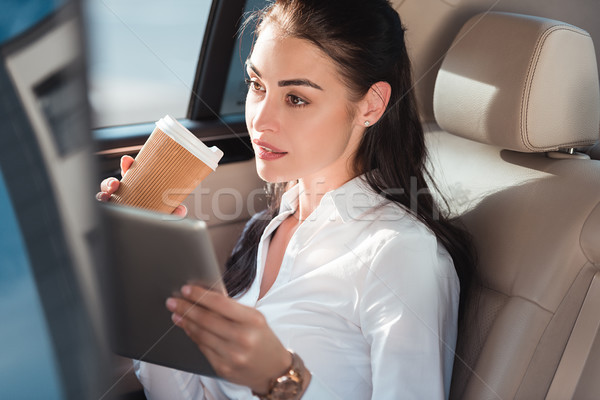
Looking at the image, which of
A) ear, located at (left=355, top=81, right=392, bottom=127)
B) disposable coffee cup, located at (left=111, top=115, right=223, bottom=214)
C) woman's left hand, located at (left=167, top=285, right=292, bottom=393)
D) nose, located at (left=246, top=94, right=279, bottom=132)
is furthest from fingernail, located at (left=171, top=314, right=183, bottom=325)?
ear, located at (left=355, top=81, right=392, bottom=127)

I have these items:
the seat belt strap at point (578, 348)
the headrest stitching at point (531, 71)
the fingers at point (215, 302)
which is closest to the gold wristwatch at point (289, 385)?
the fingers at point (215, 302)

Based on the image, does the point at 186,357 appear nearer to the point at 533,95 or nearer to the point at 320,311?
the point at 320,311

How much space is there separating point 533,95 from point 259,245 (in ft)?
2.26

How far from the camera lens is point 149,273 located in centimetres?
48

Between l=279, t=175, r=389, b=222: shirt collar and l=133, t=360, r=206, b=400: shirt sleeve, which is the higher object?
l=279, t=175, r=389, b=222: shirt collar

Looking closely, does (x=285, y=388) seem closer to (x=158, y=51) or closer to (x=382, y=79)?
(x=382, y=79)

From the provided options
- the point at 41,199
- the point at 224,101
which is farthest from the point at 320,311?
the point at 224,101

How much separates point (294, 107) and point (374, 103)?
0.67 feet

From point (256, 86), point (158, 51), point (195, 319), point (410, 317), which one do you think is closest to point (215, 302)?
point (195, 319)

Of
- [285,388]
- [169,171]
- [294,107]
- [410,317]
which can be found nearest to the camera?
[285,388]

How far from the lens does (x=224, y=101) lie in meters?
2.13

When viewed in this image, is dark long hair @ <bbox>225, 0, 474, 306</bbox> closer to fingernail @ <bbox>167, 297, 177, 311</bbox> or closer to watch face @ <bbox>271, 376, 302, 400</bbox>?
watch face @ <bbox>271, 376, 302, 400</bbox>

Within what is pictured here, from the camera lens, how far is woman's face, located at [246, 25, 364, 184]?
3.82 ft

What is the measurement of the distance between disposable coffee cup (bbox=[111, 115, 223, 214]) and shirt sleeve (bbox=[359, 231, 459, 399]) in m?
0.40
